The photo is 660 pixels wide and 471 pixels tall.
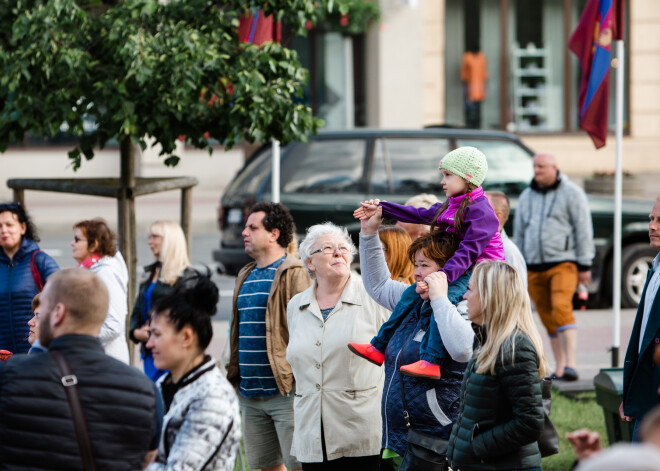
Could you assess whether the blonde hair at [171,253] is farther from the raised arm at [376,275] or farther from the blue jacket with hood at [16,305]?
the raised arm at [376,275]

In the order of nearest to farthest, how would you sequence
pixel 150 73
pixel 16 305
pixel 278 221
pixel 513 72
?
1. pixel 278 221
2. pixel 16 305
3. pixel 150 73
4. pixel 513 72

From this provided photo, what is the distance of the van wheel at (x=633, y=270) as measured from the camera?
1214 centimetres

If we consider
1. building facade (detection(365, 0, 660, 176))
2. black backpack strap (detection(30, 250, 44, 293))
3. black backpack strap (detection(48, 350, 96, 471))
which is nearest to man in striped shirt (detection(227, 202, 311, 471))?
black backpack strap (detection(30, 250, 44, 293))

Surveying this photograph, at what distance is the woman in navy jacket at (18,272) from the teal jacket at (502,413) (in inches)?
126

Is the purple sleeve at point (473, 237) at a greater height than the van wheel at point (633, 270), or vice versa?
the purple sleeve at point (473, 237)

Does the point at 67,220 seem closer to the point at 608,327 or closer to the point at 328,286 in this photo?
the point at 608,327

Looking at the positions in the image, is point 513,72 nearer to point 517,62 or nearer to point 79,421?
point 517,62

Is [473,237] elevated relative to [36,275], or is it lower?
elevated

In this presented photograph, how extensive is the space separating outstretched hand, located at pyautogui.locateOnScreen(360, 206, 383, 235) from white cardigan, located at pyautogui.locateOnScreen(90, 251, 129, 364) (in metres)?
1.71

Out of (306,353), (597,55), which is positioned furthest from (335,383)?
(597,55)

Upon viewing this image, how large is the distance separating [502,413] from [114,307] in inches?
111

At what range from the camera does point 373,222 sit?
17.5 ft

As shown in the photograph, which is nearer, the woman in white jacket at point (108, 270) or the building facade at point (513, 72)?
the woman in white jacket at point (108, 270)

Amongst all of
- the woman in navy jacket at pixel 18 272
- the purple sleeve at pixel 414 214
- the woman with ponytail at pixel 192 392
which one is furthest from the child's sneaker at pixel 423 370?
the woman in navy jacket at pixel 18 272
